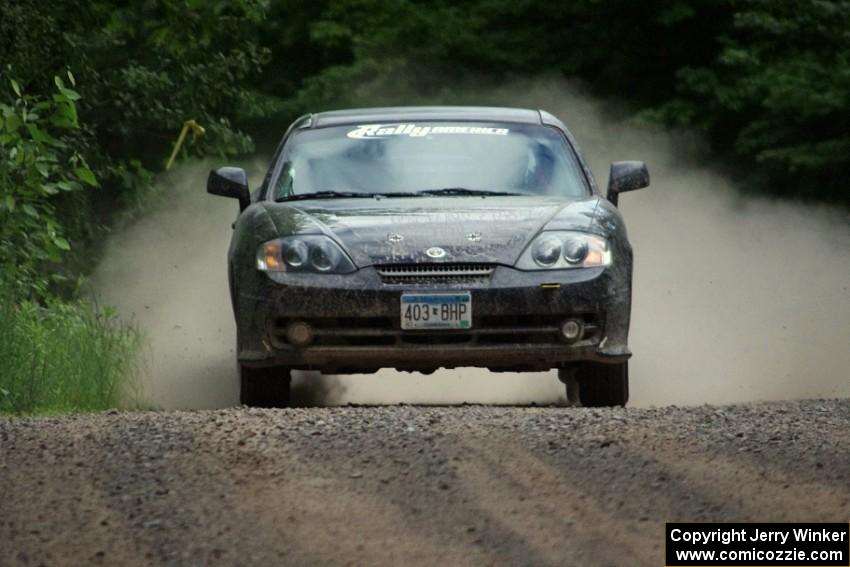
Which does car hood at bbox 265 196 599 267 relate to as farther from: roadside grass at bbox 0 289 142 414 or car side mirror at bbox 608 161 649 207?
roadside grass at bbox 0 289 142 414

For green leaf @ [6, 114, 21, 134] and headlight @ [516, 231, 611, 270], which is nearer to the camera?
headlight @ [516, 231, 611, 270]

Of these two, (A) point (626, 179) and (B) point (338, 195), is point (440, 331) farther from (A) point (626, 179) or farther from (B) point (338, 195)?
(A) point (626, 179)

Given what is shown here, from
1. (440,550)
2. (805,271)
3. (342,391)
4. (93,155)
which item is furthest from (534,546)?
(93,155)

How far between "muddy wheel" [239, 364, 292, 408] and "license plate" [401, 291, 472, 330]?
2.80 feet

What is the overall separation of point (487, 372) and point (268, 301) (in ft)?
10.5

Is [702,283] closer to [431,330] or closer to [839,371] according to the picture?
[839,371]

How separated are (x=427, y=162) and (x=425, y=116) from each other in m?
0.47

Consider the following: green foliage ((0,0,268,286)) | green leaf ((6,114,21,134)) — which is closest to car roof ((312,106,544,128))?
green leaf ((6,114,21,134))

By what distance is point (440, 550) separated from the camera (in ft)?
20.3

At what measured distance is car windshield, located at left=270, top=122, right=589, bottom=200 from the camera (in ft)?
35.6

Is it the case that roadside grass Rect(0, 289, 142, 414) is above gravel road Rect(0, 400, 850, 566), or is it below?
below

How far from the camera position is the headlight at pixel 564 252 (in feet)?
32.0

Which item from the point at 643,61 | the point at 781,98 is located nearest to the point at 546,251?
the point at 781,98

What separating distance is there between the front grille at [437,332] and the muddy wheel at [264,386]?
0.42 meters
